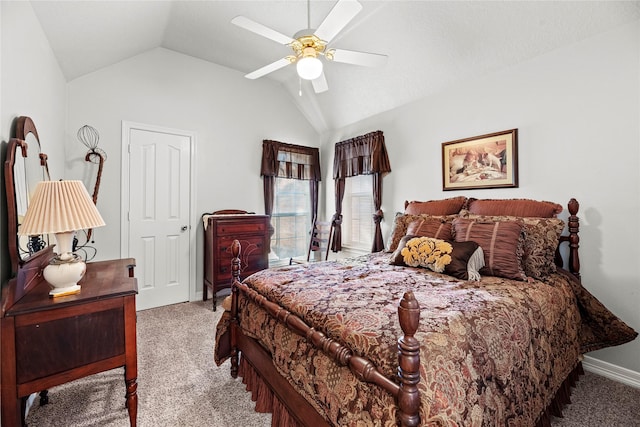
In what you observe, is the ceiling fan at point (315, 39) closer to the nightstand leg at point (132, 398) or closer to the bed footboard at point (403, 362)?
the bed footboard at point (403, 362)

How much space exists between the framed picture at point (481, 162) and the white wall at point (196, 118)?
94.6 inches

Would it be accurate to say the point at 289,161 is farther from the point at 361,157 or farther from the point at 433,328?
the point at 433,328

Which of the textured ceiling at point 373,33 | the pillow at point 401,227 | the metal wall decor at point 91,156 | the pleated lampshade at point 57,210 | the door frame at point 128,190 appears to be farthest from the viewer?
the door frame at point 128,190

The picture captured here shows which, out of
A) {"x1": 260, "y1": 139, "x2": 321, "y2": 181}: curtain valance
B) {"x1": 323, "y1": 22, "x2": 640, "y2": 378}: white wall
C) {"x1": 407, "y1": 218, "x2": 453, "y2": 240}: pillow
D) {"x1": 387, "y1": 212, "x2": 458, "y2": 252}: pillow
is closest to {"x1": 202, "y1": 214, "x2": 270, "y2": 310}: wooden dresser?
{"x1": 260, "y1": 139, "x2": 321, "y2": 181}: curtain valance

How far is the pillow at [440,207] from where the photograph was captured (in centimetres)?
284

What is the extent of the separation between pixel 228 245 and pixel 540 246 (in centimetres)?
307

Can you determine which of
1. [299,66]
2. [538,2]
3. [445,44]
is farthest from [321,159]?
[538,2]

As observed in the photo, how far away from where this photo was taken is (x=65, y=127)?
299 cm

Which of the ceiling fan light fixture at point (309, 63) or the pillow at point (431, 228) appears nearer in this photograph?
the ceiling fan light fixture at point (309, 63)

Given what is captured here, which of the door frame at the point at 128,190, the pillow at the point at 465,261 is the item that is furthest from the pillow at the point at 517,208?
the door frame at the point at 128,190

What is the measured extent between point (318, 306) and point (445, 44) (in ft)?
8.92

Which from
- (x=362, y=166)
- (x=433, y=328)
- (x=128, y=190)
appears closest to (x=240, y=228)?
(x=128, y=190)

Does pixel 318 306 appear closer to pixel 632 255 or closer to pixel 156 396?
pixel 156 396

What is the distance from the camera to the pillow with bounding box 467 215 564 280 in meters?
2.00
